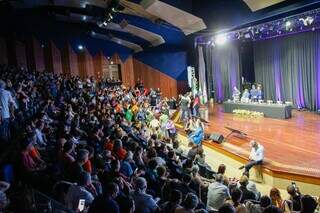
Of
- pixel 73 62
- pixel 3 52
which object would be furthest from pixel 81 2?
pixel 73 62

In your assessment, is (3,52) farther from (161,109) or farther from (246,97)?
(246,97)

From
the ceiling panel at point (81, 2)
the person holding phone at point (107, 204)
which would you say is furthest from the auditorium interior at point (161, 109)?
the ceiling panel at point (81, 2)

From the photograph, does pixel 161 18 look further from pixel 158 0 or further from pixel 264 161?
pixel 264 161

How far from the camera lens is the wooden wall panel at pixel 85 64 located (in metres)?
22.1

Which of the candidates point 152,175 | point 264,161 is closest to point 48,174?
point 152,175

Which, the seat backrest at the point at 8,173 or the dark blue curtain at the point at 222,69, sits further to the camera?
the dark blue curtain at the point at 222,69

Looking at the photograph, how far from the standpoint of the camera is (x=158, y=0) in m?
11.7

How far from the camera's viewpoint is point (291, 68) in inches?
636

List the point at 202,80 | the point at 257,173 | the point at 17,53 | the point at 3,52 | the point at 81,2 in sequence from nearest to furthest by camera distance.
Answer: the point at 257,173 < the point at 81,2 < the point at 3,52 < the point at 17,53 < the point at 202,80

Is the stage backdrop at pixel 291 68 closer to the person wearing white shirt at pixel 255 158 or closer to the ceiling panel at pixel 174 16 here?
the ceiling panel at pixel 174 16

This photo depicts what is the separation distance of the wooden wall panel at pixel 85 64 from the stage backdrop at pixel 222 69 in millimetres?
7262

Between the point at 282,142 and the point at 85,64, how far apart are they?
14935mm

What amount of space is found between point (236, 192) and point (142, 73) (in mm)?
19749

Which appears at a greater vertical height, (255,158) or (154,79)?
(154,79)
